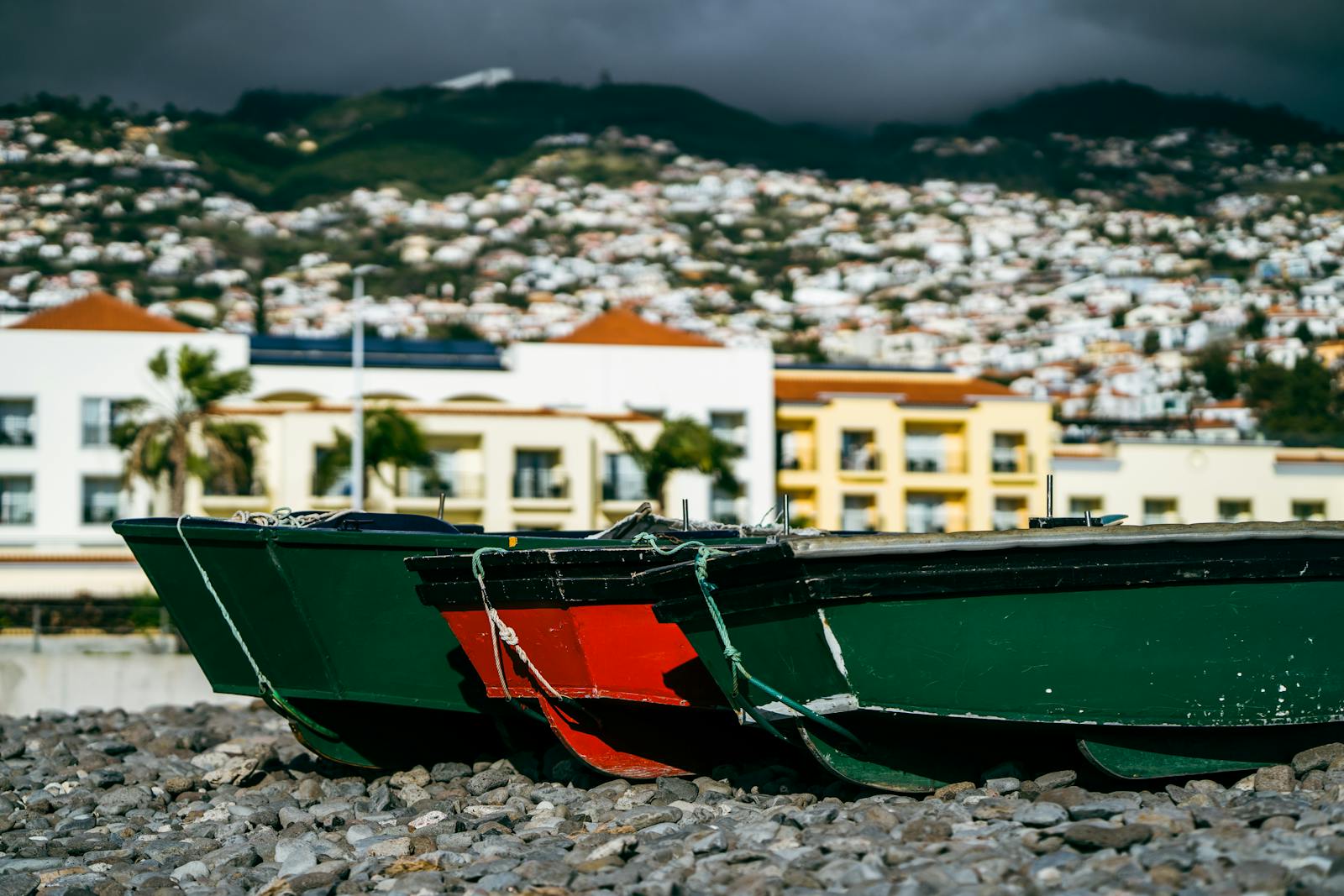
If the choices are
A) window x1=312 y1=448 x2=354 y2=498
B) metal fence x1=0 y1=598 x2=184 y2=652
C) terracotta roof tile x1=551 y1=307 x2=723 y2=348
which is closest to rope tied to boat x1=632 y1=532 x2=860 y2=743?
metal fence x1=0 y1=598 x2=184 y2=652

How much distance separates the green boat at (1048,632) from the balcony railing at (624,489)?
113 feet

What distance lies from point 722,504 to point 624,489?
4.78m

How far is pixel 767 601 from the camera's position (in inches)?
301

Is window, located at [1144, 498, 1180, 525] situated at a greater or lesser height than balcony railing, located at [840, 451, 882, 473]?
lesser

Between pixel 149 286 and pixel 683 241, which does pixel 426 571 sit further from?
pixel 683 241

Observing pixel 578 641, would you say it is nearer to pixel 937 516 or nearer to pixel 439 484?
pixel 439 484

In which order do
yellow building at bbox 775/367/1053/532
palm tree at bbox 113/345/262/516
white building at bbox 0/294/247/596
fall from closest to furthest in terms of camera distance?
palm tree at bbox 113/345/262/516, white building at bbox 0/294/247/596, yellow building at bbox 775/367/1053/532

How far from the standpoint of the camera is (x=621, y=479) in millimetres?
42844

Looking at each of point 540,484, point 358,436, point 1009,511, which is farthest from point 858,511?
point 358,436

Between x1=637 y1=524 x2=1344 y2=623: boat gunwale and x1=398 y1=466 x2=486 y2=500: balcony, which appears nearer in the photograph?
x1=637 y1=524 x2=1344 y2=623: boat gunwale

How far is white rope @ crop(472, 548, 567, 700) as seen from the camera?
8969 millimetres

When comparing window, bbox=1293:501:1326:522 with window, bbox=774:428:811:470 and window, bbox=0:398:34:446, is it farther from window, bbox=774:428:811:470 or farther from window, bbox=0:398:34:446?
window, bbox=0:398:34:446

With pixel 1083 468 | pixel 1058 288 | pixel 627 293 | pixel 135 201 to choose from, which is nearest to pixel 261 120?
pixel 135 201

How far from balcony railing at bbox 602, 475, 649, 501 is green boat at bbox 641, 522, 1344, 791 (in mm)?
34525
